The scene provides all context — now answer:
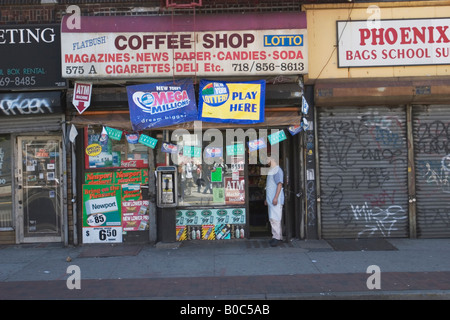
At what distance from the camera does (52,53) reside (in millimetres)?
8844

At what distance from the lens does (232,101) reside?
8680 millimetres

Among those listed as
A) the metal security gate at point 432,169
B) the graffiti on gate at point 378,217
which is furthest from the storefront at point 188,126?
the metal security gate at point 432,169

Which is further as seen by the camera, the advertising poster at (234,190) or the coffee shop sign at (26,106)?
the advertising poster at (234,190)

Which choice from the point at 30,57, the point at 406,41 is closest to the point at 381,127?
the point at 406,41

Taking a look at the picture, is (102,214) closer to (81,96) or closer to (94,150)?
(94,150)

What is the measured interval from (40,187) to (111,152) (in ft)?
5.78

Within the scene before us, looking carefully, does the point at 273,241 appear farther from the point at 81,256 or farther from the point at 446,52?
the point at 446,52

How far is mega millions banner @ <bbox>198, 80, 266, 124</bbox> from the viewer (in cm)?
862

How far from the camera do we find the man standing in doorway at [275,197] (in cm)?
851

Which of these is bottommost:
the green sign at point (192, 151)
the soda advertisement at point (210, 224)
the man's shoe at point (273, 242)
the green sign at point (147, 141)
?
the man's shoe at point (273, 242)

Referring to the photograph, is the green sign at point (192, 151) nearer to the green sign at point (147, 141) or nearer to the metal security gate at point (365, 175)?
the green sign at point (147, 141)

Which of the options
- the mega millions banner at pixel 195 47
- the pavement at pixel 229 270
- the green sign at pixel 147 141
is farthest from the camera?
the green sign at pixel 147 141

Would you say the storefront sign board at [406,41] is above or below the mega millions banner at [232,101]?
above

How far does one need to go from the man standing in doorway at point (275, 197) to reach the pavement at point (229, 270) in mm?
328
